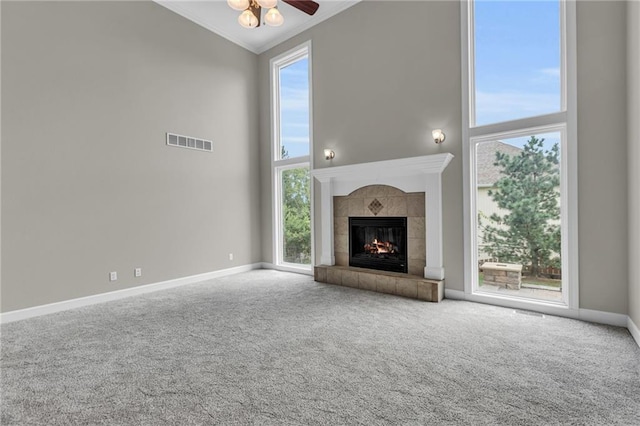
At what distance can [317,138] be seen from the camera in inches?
223

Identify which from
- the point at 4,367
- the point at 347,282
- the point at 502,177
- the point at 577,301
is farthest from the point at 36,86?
the point at 577,301

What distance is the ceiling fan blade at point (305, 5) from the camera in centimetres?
460

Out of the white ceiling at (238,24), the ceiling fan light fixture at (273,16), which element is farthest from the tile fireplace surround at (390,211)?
the white ceiling at (238,24)

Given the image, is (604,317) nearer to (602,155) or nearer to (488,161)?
(602,155)

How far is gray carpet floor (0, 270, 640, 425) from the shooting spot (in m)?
1.86

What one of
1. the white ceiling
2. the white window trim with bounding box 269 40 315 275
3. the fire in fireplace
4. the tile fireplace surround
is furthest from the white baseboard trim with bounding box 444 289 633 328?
the white ceiling

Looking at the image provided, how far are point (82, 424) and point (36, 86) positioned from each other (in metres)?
4.03

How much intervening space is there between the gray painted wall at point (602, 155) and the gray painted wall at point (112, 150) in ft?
17.8

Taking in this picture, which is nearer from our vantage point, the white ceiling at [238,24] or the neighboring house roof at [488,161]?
the neighboring house roof at [488,161]

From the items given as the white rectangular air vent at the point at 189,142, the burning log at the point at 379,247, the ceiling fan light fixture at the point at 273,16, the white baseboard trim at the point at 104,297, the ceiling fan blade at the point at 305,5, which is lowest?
the white baseboard trim at the point at 104,297

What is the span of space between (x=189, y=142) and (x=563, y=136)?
5.47m

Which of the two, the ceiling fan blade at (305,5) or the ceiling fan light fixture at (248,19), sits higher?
the ceiling fan blade at (305,5)

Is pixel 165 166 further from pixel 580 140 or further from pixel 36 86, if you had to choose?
pixel 580 140

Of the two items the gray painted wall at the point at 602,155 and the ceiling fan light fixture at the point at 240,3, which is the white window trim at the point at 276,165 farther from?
the gray painted wall at the point at 602,155
